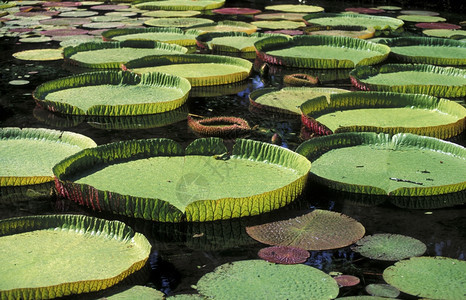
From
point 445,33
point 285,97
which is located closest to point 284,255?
point 285,97

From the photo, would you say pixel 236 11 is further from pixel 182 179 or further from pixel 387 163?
pixel 182 179

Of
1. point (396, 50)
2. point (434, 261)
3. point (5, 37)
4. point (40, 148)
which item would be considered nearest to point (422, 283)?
point (434, 261)

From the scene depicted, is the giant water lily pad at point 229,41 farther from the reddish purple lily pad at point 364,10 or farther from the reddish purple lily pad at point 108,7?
the reddish purple lily pad at point 108,7

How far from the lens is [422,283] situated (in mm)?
3240

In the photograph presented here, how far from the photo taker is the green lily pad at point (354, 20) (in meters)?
10.1

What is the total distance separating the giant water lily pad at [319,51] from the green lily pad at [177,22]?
222 cm

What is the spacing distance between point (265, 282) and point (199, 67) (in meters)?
4.55

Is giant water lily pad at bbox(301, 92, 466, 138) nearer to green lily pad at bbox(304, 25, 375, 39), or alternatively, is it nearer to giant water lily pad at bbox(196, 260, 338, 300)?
giant water lily pad at bbox(196, 260, 338, 300)

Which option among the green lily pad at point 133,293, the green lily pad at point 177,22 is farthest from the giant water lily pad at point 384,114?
the green lily pad at point 177,22

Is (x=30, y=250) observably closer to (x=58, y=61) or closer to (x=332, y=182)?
(x=332, y=182)

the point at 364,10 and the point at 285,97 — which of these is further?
the point at 364,10

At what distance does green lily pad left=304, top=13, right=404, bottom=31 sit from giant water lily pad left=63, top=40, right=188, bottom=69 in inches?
110

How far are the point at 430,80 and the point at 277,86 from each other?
145 centimetres

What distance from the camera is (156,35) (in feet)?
30.9
